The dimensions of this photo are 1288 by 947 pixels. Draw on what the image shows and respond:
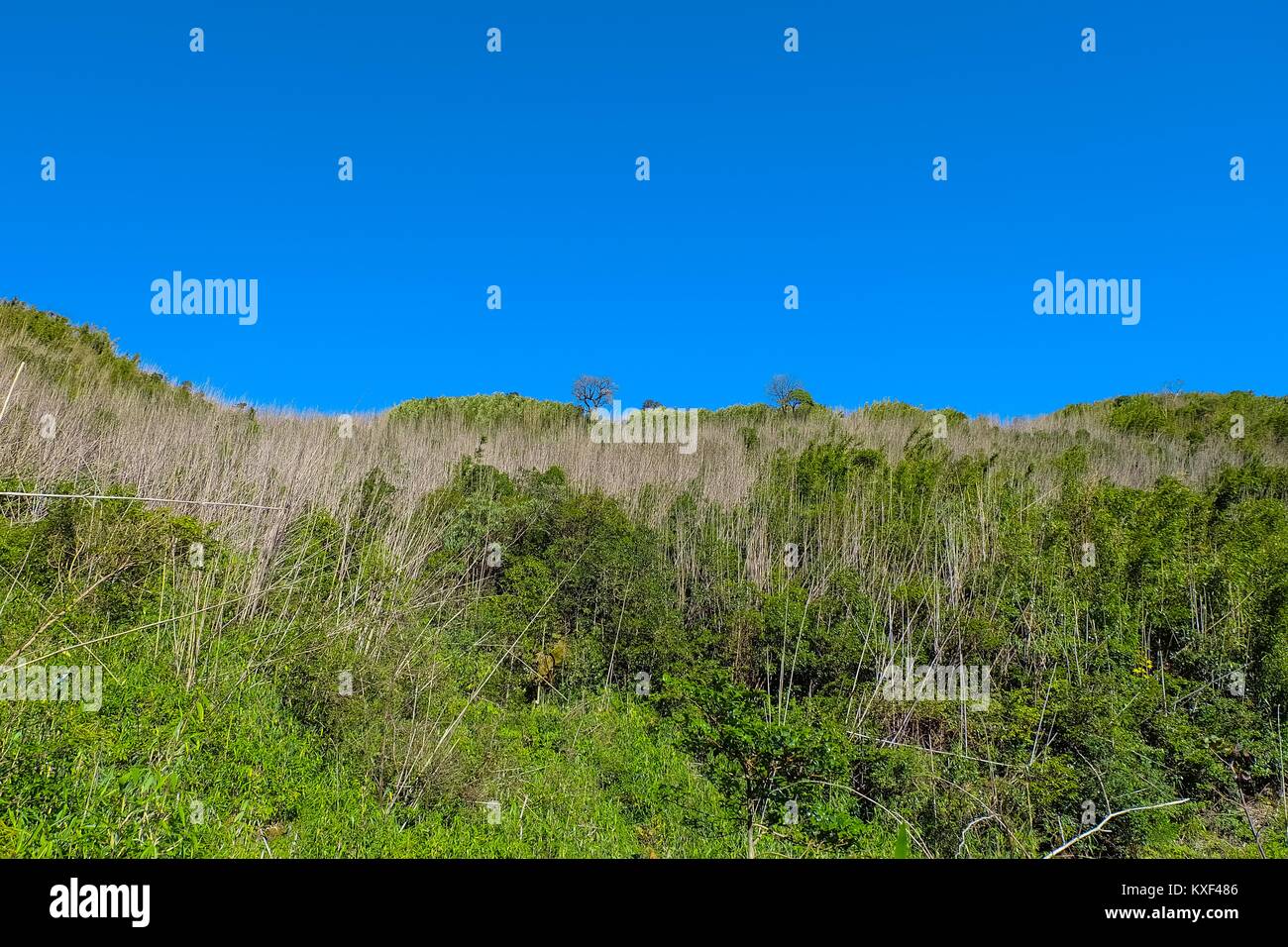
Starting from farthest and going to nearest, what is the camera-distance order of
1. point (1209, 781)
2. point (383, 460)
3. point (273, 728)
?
point (383, 460), point (1209, 781), point (273, 728)

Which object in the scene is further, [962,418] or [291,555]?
[962,418]

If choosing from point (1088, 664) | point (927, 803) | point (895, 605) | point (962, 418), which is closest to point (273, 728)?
point (927, 803)

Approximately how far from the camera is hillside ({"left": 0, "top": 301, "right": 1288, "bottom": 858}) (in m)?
3.09

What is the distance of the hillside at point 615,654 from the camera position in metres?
3.09

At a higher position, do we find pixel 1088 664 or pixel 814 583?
pixel 814 583

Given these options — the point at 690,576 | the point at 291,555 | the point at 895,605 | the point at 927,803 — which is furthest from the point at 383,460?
the point at 927,803

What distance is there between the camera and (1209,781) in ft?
12.9

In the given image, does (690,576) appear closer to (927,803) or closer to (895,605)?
(895,605)

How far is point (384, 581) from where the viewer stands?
4926 millimetres

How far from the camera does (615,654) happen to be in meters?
4.99

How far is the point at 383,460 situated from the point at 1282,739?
7883 millimetres
